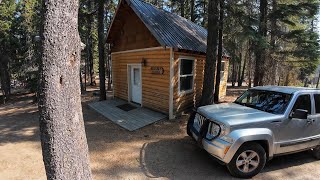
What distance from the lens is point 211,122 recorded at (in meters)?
4.40

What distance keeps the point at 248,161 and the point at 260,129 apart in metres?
0.69

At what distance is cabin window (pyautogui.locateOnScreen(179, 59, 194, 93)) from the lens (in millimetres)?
8867

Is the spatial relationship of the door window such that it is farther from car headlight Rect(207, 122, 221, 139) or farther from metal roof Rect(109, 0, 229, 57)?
car headlight Rect(207, 122, 221, 139)

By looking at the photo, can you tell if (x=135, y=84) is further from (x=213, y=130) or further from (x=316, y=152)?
(x=316, y=152)

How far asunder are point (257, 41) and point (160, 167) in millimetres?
6149

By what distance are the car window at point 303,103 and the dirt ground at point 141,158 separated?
134 cm

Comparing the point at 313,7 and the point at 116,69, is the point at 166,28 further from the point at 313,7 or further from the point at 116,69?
the point at 313,7

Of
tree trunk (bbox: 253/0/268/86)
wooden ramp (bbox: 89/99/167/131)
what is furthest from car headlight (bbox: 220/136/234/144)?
tree trunk (bbox: 253/0/268/86)

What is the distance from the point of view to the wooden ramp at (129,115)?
25.2ft

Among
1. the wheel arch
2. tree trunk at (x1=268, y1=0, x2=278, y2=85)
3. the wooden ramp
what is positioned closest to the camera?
the wheel arch

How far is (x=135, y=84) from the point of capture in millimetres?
10500

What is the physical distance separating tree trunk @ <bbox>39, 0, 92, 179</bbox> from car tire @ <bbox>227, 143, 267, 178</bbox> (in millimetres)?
2913

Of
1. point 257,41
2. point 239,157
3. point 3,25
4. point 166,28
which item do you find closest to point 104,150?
point 239,157

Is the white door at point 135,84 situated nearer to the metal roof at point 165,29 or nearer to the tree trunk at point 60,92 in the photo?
the metal roof at point 165,29
